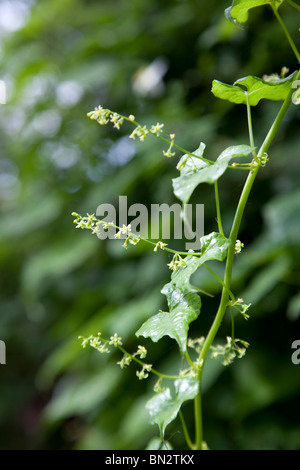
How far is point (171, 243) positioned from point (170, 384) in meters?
0.31

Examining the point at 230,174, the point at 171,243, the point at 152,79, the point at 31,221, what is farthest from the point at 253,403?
the point at 152,79

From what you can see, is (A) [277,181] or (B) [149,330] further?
(A) [277,181]

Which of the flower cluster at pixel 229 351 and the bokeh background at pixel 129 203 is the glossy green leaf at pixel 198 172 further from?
the bokeh background at pixel 129 203

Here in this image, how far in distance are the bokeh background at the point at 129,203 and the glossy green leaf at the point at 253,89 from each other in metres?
0.45

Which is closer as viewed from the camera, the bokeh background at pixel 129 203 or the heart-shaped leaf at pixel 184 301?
the heart-shaped leaf at pixel 184 301

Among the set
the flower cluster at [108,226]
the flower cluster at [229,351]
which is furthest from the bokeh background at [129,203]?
the flower cluster at [108,226]

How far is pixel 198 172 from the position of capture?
275 millimetres

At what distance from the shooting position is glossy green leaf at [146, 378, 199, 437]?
1.01 feet

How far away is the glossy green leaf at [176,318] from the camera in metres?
0.29

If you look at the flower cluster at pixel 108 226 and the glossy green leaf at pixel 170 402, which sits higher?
the flower cluster at pixel 108 226

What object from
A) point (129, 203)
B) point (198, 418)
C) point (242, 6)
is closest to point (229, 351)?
point (198, 418)

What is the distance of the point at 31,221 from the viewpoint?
4.09 feet

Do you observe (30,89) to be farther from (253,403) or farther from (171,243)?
(253,403)

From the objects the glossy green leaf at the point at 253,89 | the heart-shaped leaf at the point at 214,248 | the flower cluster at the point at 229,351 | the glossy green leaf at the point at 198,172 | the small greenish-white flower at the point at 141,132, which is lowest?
the flower cluster at the point at 229,351
